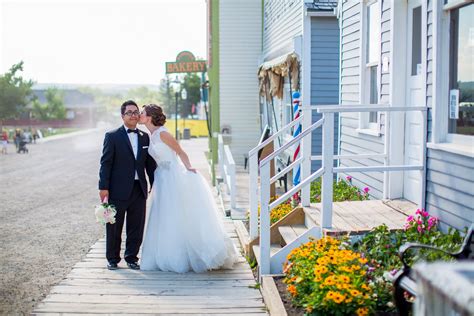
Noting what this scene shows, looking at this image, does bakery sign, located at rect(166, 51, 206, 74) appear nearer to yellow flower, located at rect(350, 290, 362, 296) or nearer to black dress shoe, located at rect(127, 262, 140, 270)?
black dress shoe, located at rect(127, 262, 140, 270)

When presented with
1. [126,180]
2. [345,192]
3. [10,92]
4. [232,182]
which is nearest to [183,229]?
[126,180]

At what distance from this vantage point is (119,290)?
6.55 m

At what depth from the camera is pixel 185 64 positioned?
22.9 metres

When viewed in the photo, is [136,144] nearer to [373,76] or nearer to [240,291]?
[240,291]

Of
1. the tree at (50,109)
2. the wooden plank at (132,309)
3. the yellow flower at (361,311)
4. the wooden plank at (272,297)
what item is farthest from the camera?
the tree at (50,109)

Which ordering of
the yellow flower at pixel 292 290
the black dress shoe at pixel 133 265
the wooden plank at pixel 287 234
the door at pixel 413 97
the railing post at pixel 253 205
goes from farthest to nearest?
1. the railing post at pixel 253 205
2. the black dress shoe at pixel 133 265
3. the door at pixel 413 97
4. the wooden plank at pixel 287 234
5. the yellow flower at pixel 292 290

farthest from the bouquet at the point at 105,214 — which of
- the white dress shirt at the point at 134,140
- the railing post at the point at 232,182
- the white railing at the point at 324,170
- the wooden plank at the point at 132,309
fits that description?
the railing post at the point at 232,182

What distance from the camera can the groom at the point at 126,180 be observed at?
7.46m

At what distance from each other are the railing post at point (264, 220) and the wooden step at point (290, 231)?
362 mm

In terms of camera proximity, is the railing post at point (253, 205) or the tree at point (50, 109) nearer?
the railing post at point (253, 205)

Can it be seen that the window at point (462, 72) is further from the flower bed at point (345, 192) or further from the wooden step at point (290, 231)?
the flower bed at point (345, 192)

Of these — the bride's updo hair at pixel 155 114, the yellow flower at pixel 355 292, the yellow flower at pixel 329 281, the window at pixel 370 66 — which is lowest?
the yellow flower at pixel 355 292

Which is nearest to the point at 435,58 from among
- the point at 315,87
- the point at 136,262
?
the point at 136,262

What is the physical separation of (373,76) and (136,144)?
3.66m
